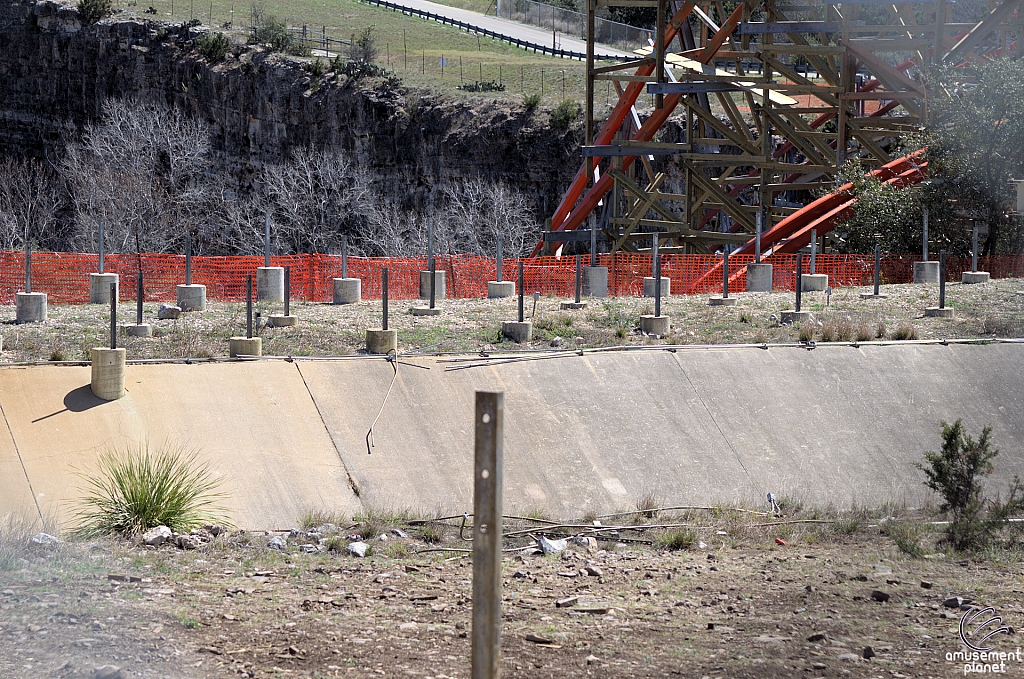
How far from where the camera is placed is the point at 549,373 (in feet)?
58.7

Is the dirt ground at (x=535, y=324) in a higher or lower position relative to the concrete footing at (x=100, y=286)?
lower

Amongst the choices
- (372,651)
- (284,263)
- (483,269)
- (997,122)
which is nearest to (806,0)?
(997,122)

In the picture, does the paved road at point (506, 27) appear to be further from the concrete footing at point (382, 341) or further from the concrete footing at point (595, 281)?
the concrete footing at point (382, 341)

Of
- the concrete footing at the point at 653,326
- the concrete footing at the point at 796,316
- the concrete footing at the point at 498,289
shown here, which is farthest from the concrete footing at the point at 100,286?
the concrete footing at the point at 796,316

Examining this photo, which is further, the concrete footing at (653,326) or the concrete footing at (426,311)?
the concrete footing at (426,311)

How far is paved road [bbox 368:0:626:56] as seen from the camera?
A: 7631 cm

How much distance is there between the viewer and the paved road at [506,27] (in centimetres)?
7631

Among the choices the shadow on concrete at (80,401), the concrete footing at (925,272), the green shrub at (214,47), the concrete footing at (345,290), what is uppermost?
the green shrub at (214,47)

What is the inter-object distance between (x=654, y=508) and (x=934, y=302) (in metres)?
13.8

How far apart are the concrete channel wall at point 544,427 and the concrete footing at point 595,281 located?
29.5 feet

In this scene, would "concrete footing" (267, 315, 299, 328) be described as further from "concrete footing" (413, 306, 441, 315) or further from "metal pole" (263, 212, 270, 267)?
"concrete footing" (413, 306, 441, 315)

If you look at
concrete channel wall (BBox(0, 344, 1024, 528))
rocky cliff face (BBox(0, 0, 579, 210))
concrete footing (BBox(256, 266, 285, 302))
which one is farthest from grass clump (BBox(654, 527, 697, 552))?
rocky cliff face (BBox(0, 0, 579, 210))

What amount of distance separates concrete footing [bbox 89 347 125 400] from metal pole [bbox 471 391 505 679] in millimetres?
11186

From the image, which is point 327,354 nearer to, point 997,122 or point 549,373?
point 549,373
